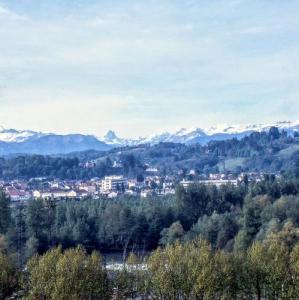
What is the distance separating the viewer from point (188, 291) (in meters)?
32.6

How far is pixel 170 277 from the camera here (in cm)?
3300

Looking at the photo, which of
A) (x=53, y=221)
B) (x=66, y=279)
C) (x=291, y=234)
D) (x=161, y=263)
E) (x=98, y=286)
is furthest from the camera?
(x=53, y=221)

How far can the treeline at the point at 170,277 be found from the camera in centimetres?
3148

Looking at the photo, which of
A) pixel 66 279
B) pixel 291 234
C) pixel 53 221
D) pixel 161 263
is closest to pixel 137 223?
pixel 53 221

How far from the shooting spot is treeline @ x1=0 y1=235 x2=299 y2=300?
103 ft

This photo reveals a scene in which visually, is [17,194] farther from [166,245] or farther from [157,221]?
[166,245]

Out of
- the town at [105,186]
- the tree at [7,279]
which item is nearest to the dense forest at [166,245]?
the tree at [7,279]

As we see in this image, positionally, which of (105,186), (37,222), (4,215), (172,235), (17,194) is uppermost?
(105,186)

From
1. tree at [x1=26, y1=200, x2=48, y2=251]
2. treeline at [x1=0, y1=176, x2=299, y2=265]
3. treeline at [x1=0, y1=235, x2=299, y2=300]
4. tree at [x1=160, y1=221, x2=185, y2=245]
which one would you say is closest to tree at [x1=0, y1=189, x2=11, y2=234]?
treeline at [x1=0, y1=176, x2=299, y2=265]

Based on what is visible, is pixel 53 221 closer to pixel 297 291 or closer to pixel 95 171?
pixel 297 291

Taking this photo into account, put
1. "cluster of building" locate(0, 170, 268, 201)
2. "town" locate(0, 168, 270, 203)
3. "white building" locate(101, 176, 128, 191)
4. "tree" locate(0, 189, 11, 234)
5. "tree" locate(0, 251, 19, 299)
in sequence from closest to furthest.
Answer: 1. "tree" locate(0, 251, 19, 299)
2. "tree" locate(0, 189, 11, 234)
3. "cluster of building" locate(0, 170, 268, 201)
4. "town" locate(0, 168, 270, 203)
5. "white building" locate(101, 176, 128, 191)

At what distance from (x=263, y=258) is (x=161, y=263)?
5966mm

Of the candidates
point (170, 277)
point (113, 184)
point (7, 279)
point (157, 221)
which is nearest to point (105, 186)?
point (113, 184)

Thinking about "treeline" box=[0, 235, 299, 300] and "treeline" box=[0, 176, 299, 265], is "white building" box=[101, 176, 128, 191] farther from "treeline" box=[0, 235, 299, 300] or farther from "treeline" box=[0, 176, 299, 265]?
"treeline" box=[0, 235, 299, 300]
